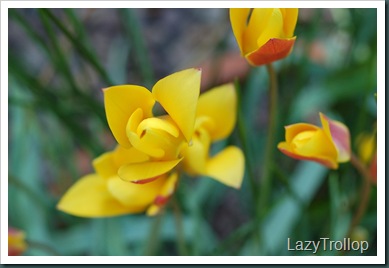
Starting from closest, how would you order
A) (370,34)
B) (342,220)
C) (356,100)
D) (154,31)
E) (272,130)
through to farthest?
(272,130) < (342,220) < (370,34) < (356,100) < (154,31)

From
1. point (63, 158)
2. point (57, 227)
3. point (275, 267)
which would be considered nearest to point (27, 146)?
point (63, 158)

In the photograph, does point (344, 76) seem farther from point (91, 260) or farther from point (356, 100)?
point (91, 260)

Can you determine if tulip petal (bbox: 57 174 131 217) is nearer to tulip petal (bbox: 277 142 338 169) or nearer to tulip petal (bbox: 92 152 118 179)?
tulip petal (bbox: 92 152 118 179)

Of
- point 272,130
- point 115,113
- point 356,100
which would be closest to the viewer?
point 115,113

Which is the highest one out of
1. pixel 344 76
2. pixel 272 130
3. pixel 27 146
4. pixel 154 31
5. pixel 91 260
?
pixel 154 31

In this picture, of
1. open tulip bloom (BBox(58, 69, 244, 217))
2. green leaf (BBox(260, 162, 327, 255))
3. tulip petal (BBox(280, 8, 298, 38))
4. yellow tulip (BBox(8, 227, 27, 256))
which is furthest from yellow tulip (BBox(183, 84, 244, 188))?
green leaf (BBox(260, 162, 327, 255))

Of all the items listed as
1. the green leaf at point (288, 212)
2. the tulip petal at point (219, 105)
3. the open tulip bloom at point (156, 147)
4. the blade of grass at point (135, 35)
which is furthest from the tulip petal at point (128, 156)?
the green leaf at point (288, 212)

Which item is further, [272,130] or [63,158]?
[63,158]
